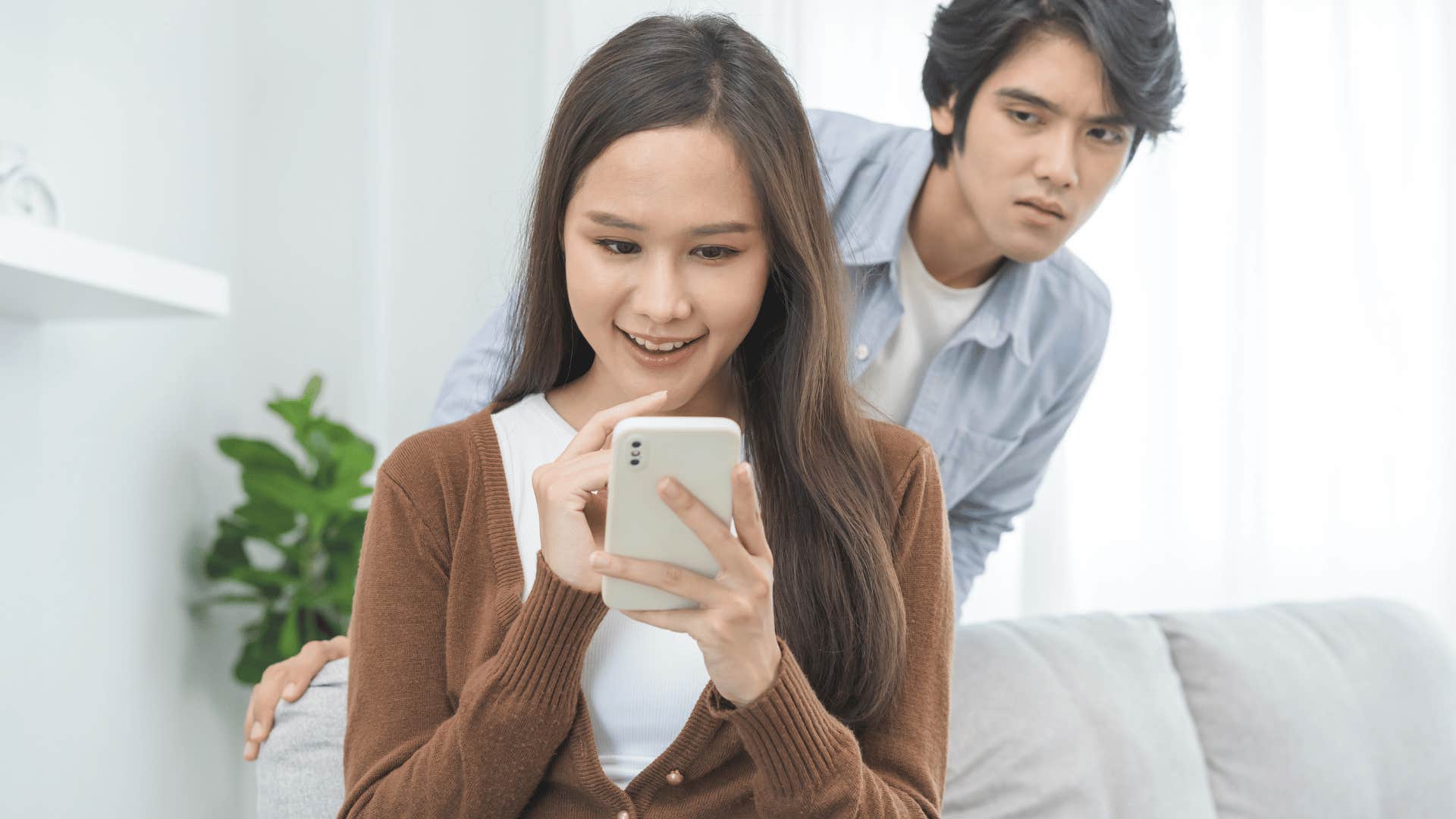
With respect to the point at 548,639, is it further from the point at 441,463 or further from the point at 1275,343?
the point at 1275,343

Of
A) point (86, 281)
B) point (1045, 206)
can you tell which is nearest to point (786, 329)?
point (1045, 206)

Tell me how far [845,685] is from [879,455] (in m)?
0.24

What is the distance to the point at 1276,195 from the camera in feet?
9.94

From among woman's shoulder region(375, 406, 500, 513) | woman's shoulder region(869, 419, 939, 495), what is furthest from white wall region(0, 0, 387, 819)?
woman's shoulder region(869, 419, 939, 495)

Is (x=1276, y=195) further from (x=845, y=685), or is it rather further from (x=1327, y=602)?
(x=845, y=685)

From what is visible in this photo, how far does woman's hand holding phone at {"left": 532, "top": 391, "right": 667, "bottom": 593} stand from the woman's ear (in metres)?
0.96

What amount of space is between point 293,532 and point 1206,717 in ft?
6.22

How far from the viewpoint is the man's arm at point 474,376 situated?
65.0 inches

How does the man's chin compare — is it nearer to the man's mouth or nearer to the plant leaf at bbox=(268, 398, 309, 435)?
the man's mouth

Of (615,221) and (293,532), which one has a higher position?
(615,221)

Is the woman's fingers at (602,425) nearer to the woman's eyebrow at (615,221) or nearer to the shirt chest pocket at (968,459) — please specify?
the woman's eyebrow at (615,221)

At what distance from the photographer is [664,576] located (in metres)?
0.86

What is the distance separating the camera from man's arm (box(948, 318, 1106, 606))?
2029 mm

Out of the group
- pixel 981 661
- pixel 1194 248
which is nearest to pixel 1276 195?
pixel 1194 248
